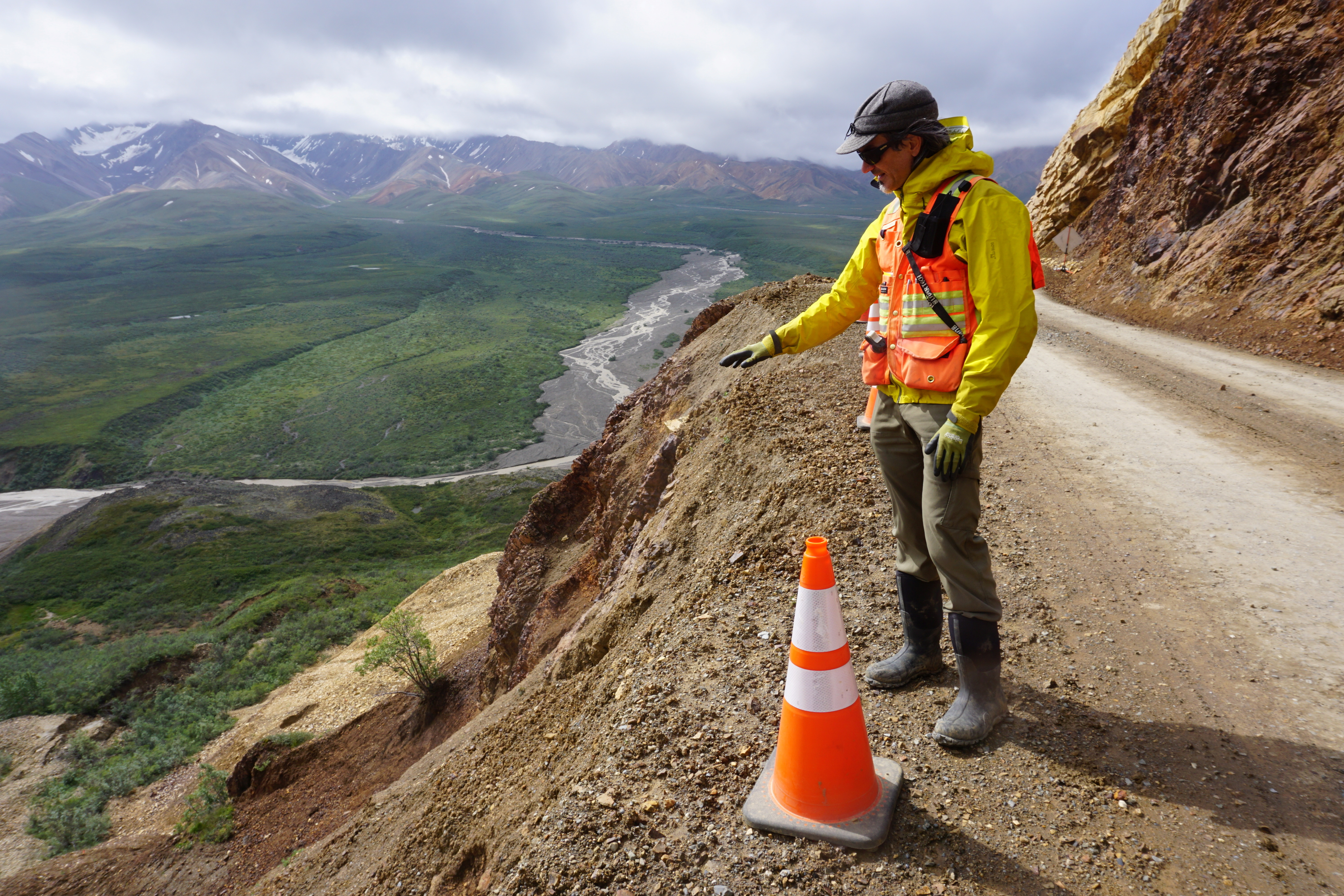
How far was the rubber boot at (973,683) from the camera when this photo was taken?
2783 mm

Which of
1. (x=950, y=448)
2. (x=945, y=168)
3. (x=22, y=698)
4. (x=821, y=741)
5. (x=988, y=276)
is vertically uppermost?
(x=945, y=168)

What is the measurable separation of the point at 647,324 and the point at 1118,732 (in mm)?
88496

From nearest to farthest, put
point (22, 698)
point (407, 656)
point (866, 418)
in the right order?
point (866, 418)
point (407, 656)
point (22, 698)

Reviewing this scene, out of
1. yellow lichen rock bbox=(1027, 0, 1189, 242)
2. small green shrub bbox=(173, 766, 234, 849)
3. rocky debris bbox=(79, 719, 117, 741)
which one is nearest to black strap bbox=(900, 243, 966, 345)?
small green shrub bbox=(173, 766, 234, 849)

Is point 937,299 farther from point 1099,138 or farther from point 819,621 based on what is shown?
point 1099,138

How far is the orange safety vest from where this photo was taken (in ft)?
8.52

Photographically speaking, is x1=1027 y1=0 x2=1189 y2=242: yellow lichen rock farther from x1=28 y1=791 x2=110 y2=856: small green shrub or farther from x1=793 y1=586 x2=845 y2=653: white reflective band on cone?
x1=28 y1=791 x2=110 y2=856: small green shrub

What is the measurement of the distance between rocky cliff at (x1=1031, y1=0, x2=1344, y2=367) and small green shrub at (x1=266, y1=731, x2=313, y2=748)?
1719cm

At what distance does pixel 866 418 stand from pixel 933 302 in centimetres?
358

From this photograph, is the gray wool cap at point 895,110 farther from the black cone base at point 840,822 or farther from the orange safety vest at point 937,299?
the black cone base at point 840,822

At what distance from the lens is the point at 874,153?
2.80m

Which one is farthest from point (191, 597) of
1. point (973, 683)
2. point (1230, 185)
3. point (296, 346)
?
point (296, 346)

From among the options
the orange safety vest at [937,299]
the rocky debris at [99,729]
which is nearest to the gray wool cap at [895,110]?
the orange safety vest at [937,299]

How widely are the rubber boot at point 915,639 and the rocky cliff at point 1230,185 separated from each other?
1129 cm
